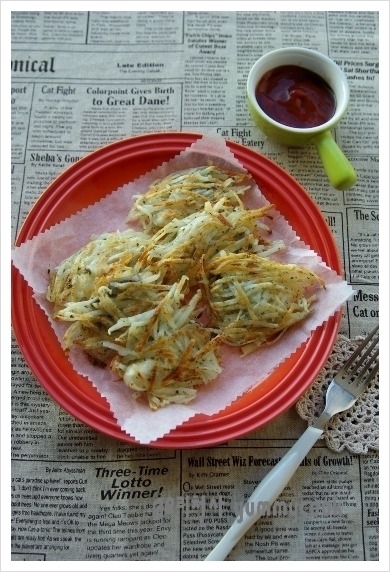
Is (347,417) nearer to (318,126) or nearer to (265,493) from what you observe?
(265,493)

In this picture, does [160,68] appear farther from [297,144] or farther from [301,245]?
[301,245]

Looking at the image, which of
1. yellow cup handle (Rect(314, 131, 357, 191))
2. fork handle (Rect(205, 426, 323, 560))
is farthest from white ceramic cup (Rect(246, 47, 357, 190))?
fork handle (Rect(205, 426, 323, 560))

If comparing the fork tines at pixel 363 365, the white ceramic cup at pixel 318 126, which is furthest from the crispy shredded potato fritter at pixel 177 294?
the white ceramic cup at pixel 318 126

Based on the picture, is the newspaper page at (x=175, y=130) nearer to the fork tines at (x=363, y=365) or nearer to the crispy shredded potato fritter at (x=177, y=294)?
the fork tines at (x=363, y=365)

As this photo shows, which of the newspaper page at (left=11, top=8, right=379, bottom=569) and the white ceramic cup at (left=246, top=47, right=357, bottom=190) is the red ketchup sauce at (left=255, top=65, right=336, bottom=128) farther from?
the newspaper page at (left=11, top=8, right=379, bottom=569)

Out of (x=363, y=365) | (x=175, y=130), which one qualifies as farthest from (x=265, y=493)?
(x=175, y=130)

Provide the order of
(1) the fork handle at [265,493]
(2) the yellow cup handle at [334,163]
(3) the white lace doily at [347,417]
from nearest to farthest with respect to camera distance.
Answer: (1) the fork handle at [265,493]
(3) the white lace doily at [347,417]
(2) the yellow cup handle at [334,163]
